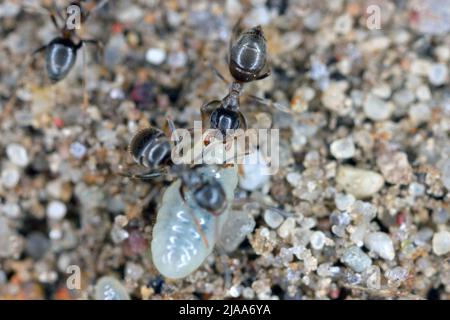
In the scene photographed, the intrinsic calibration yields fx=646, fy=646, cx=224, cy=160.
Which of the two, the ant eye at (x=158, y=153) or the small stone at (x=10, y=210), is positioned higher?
the ant eye at (x=158, y=153)

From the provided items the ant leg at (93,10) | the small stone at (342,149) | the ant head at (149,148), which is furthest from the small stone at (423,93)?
the ant leg at (93,10)

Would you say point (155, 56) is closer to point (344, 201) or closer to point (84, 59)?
point (84, 59)

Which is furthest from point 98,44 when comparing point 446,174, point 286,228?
point 446,174

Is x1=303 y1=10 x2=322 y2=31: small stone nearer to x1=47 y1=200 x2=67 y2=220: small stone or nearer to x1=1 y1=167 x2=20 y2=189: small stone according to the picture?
x1=47 y1=200 x2=67 y2=220: small stone

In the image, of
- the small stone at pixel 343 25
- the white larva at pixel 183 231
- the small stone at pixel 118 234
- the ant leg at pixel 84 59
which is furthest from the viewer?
the small stone at pixel 343 25

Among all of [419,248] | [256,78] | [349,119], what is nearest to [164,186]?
[256,78]

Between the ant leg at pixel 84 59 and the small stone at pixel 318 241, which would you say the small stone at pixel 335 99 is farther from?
the ant leg at pixel 84 59
